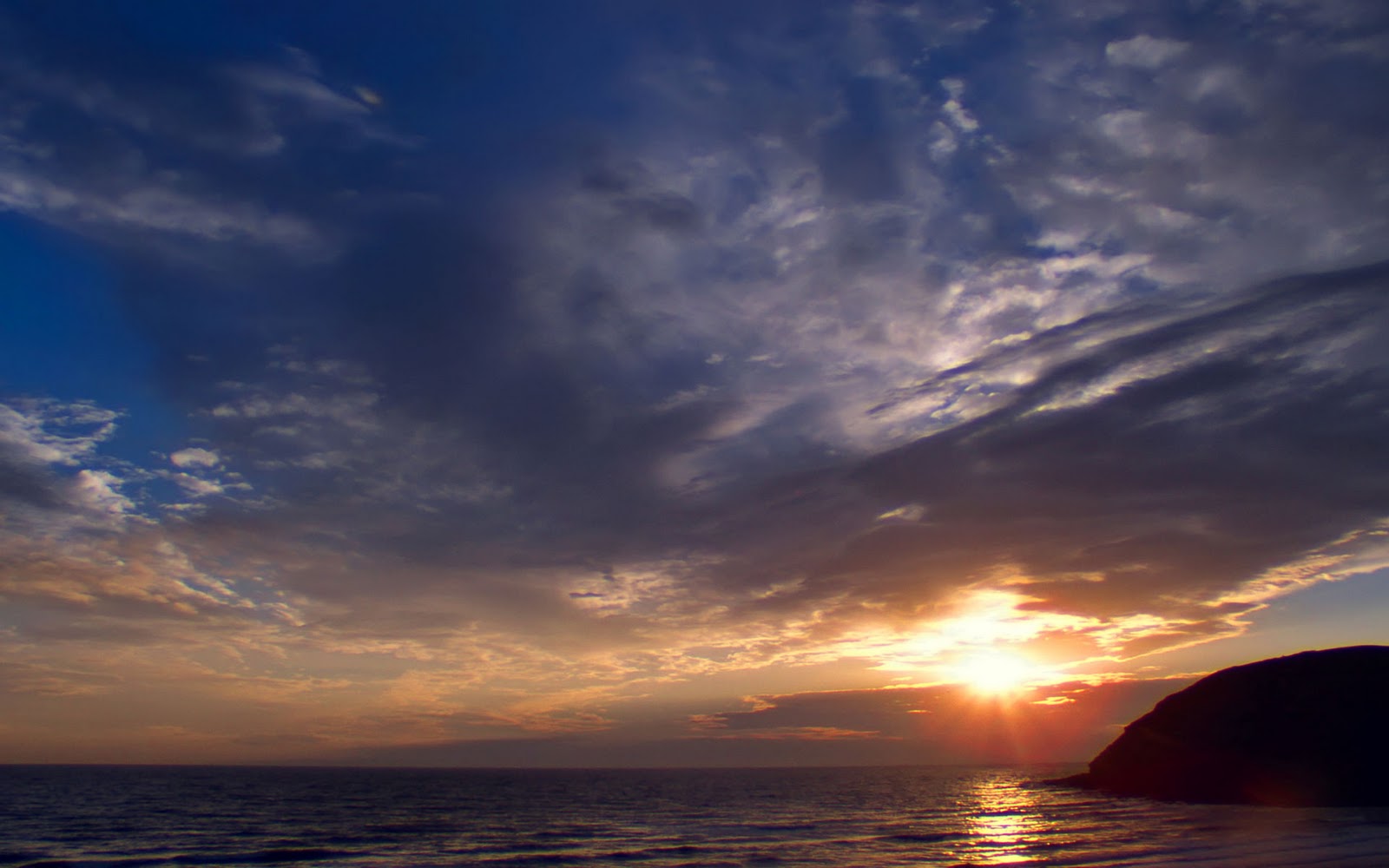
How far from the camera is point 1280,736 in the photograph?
72000 mm

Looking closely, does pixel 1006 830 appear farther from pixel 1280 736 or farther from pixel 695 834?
pixel 1280 736

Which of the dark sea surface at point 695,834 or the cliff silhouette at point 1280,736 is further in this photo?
the cliff silhouette at point 1280,736

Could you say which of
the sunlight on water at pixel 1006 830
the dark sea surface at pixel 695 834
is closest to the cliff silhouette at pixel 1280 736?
the dark sea surface at pixel 695 834

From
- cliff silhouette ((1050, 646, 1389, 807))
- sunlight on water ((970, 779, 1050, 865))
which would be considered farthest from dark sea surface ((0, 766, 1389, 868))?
cliff silhouette ((1050, 646, 1389, 807))

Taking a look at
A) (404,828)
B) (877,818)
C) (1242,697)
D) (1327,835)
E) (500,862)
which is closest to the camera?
(1327,835)

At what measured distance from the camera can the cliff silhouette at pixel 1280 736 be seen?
216ft

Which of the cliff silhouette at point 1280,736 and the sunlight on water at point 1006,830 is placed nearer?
the sunlight on water at point 1006,830

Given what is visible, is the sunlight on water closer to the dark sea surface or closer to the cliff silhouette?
the dark sea surface

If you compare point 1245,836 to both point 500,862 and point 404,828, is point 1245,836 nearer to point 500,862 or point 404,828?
point 500,862

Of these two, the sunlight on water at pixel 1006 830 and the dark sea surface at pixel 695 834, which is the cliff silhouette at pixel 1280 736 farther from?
the sunlight on water at pixel 1006 830

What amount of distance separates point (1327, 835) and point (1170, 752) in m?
52.0

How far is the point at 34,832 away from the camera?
5606 centimetres

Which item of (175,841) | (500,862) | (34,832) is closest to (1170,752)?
(500,862)

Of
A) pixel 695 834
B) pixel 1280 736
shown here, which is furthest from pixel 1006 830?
pixel 1280 736
